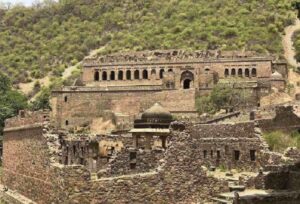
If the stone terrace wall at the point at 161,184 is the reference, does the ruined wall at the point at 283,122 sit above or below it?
above

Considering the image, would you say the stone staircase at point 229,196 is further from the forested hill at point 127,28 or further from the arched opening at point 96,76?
the forested hill at point 127,28

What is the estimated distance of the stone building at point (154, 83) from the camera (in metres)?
54.7

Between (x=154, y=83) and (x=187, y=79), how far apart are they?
367 cm

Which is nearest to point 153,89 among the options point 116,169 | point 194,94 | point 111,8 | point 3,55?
point 194,94

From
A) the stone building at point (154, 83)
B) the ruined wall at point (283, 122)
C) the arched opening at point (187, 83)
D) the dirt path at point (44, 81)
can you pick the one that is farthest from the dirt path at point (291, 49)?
the ruined wall at point (283, 122)

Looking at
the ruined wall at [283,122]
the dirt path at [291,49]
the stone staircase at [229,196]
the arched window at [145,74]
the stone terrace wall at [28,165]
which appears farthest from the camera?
the dirt path at [291,49]

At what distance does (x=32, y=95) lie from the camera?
7731 cm

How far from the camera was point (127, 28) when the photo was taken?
100500 mm

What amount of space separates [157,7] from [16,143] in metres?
83.9

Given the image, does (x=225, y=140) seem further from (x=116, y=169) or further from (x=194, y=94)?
(x=194, y=94)

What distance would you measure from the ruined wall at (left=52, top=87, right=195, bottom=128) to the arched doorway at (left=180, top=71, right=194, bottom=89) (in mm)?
3172

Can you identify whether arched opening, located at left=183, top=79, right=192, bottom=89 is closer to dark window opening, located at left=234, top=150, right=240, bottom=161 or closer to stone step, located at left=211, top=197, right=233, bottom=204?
dark window opening, located at left=234, top=150, right=240, bottom=161

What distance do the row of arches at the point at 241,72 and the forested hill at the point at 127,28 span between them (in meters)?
14.3

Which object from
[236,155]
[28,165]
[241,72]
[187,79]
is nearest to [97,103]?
[187,79]
